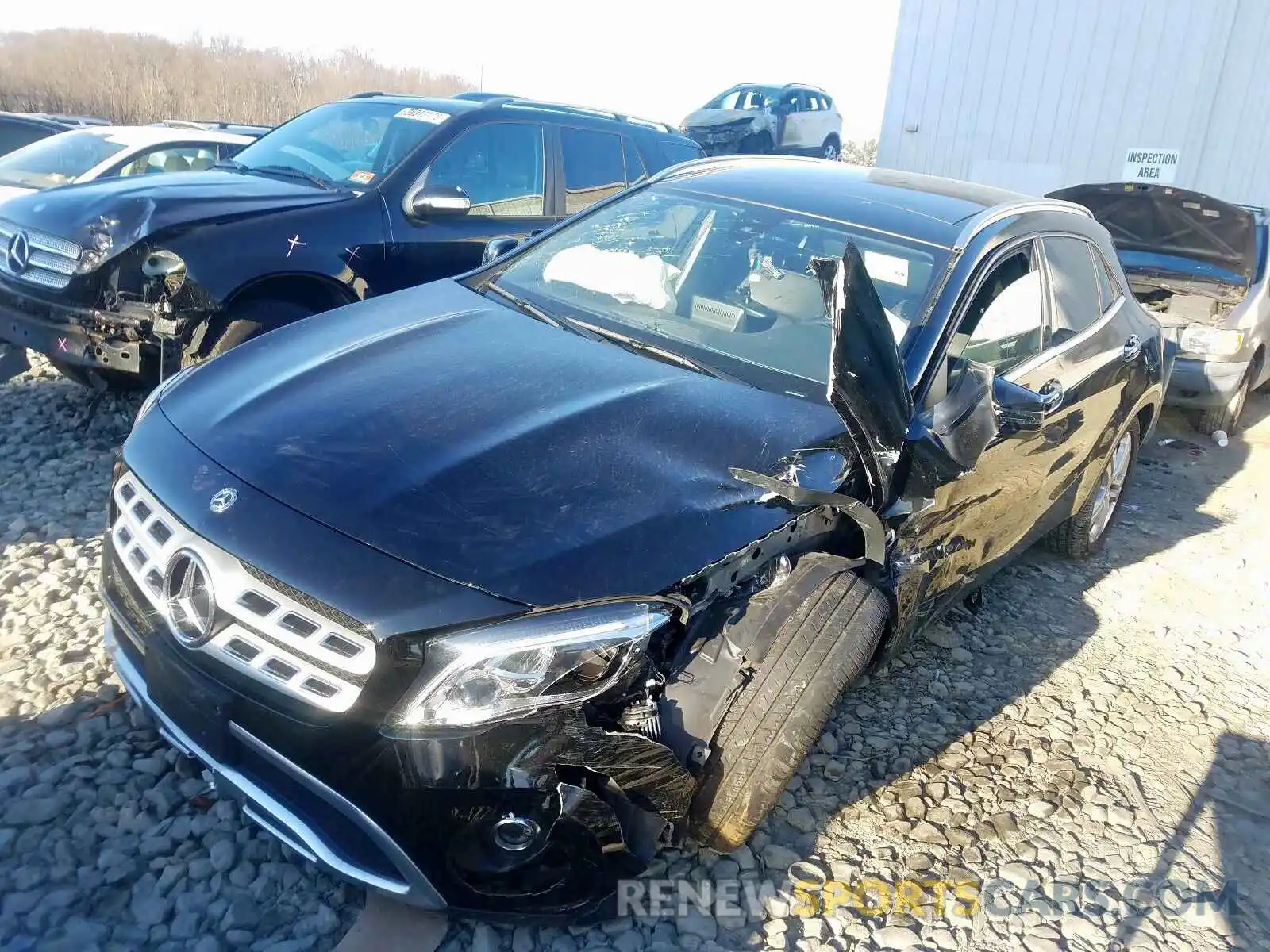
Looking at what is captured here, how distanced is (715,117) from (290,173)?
13.9 metres

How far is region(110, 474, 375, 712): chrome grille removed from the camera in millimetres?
1862

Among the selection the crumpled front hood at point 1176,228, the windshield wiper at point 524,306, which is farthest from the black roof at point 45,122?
the crumpled front hood at point 1176,228

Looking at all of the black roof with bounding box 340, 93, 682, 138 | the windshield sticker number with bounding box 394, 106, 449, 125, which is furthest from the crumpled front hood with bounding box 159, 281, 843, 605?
the black roof with bounding box 340, 93, 682, 138

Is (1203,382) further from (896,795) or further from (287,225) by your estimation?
(287,225)

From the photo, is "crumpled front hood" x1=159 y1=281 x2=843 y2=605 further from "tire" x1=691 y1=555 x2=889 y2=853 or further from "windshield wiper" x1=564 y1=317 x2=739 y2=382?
"tire" x1=691 y1=555 x2=889 y2=853

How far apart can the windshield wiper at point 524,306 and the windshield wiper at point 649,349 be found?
0.19 feet

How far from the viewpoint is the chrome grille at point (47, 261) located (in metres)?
4.26

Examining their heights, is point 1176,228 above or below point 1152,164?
below

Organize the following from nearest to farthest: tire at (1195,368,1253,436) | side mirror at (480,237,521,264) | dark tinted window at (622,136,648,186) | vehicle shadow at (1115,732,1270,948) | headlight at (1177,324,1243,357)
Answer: vehicle shadow at (1115,732,1270,948), side mirror at (480,237,521,264), dark tinted window at (622,136,648,186), headlight at (1177,324,1243,357), tire at (1195,368,1253,436)

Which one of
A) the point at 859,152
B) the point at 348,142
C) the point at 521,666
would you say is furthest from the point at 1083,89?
the point at 859,152

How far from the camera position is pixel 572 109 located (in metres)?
6.00

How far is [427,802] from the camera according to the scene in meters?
1.86

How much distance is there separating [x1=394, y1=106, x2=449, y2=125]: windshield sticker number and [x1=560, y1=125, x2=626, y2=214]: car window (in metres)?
0.79

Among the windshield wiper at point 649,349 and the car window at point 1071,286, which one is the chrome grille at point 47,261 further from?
the car window at point 1071,286
